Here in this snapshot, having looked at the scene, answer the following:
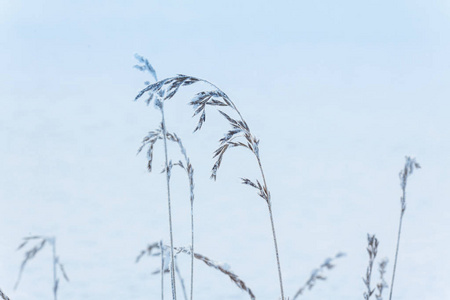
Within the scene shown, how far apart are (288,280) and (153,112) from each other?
6529 mm

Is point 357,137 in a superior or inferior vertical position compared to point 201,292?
superior

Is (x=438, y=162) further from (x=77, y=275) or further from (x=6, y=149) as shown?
(x=6, y=149)

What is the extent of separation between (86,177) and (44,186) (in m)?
0.59

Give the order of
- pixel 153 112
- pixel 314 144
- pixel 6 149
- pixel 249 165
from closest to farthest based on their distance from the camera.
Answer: pixel 249 165
pixel 6 149
pixel 314 144
pixel 153 112

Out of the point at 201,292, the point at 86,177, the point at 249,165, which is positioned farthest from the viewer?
the point at 86,177

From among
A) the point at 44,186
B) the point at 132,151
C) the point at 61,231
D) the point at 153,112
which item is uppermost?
the point at 153,112

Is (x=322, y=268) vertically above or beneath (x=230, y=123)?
beneath

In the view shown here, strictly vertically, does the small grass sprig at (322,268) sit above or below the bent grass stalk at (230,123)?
below

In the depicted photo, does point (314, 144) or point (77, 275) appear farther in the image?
point (314, 144)

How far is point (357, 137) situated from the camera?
9445mm

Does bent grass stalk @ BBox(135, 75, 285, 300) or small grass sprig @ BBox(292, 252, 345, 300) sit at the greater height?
bent grass stalk @ BBox(135, 75, 285, 300)

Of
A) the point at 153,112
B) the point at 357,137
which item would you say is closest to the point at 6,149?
the point at 153,112

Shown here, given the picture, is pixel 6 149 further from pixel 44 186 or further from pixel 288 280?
pixel 288 280

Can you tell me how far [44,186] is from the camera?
723 centimetres
